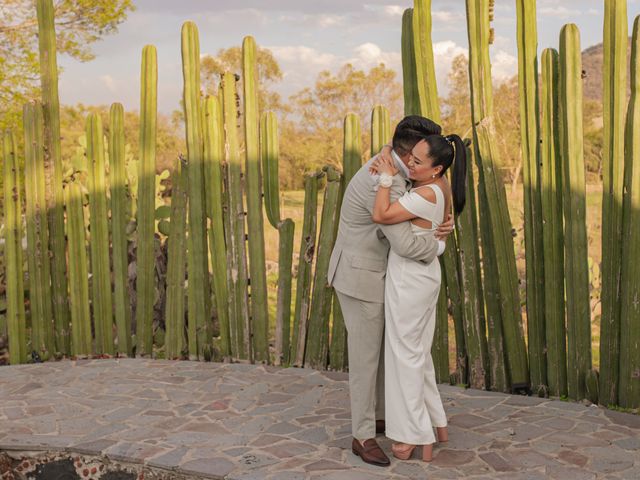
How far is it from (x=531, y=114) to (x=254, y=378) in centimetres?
260

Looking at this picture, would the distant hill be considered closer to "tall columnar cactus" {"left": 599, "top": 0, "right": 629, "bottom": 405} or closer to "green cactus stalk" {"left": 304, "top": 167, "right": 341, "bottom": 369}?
"green cactus stalk" {"left": 304, "top": 167, "right": 341, "bottom": 369}

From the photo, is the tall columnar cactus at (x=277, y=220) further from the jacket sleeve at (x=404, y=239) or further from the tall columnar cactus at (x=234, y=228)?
the jacket sleeve at (x=404, y=239)

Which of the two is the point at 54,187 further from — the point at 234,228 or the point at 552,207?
the point at 552,207

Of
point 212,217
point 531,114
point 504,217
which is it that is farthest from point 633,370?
point 212,217

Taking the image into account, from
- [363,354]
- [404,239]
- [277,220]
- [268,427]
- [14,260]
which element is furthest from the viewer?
[14,260]

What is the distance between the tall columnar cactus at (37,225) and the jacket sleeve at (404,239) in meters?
3.66

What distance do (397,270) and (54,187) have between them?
3.74 metres

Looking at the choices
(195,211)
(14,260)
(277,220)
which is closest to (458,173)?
(277,220)

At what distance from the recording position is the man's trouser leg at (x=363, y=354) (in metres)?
4.04

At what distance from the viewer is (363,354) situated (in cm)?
409

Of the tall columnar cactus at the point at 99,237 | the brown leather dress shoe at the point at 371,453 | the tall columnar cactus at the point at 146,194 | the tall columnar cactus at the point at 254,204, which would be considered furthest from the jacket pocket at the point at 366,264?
the tall columnar cactus at the point at 99,237

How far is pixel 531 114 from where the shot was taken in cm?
518

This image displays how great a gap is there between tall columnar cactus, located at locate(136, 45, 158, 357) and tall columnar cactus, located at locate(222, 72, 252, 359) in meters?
0.59

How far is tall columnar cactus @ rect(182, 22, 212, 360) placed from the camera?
6230mm
